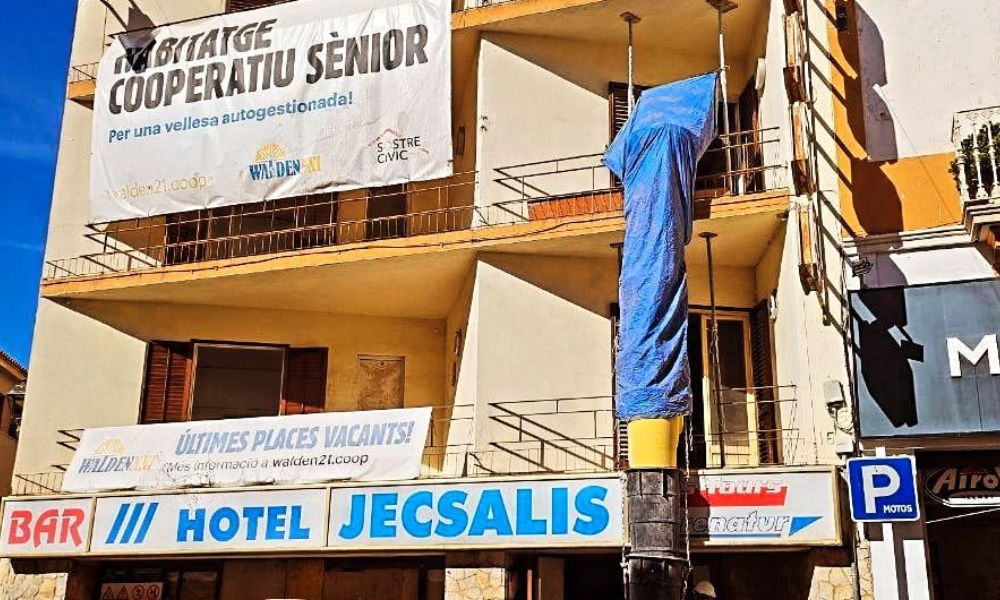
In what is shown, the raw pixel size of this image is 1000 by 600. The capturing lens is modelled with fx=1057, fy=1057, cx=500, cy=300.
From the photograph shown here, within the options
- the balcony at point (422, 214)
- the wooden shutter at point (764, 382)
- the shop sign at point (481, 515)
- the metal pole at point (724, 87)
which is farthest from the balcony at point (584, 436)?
the metal pole at point (724, 87)

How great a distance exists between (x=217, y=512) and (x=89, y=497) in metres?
1.89

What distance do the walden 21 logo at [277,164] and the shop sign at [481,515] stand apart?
478 centimetres

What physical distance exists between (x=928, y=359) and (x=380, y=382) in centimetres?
813

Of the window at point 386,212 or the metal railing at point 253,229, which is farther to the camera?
the window at point 386,212

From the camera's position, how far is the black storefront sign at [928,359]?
37.2 ft

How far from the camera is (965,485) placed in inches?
459

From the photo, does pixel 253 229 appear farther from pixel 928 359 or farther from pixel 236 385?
pixel 928 359

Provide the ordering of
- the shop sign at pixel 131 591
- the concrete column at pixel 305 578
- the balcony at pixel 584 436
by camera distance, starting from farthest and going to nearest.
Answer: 1. the concrete column at pixel 305 578
2. the shop sign at pixel 131 591
3. the balcony at pixel 584 436

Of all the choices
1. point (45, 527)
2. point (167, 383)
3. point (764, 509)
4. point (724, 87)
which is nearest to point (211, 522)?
point (45, 527)

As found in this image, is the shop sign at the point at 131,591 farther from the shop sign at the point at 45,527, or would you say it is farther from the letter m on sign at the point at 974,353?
the letter m on sign at the point at 974,353

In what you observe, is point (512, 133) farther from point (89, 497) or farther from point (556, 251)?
point (89, 497)

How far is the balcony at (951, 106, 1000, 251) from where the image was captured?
A: 36.7ft

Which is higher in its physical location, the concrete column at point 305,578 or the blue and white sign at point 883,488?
the blue and white sign at point 883,488

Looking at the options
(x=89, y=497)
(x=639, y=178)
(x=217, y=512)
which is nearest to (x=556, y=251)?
(x=639, y=178)
